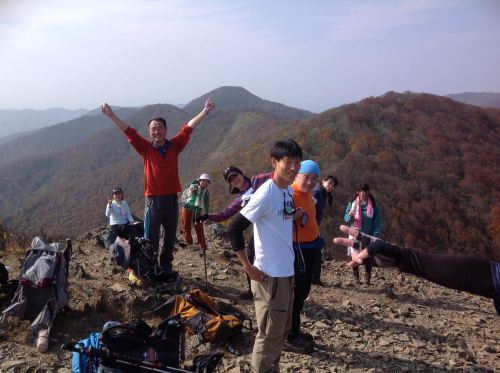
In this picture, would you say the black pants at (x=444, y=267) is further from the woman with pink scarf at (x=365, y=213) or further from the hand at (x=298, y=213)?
the woman with pink scarf at (x=365, y=213)

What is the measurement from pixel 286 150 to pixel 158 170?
250 centimetres

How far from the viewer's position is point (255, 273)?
9.33 feet

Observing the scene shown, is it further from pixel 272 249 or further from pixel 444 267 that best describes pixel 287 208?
pixel 444 267

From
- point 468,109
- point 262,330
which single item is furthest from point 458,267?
point 468,109

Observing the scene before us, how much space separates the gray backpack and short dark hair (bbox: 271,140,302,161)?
2.85 m

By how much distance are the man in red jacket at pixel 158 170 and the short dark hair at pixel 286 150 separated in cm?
236

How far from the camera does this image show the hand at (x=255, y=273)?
9.27 ft

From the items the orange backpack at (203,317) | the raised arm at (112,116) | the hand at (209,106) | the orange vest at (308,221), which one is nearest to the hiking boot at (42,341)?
the orange backpack at (203,317)

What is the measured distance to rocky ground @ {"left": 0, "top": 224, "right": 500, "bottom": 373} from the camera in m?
3.88

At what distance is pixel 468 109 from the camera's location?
138 ft

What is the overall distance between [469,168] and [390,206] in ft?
34.6

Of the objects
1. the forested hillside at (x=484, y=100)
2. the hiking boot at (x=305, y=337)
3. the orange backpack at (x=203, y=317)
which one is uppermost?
the forested hillside at (x=484, y=100)

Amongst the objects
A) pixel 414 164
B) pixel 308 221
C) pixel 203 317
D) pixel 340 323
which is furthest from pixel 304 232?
pixel 414 164

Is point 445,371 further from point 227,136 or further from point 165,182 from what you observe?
point 227,136
